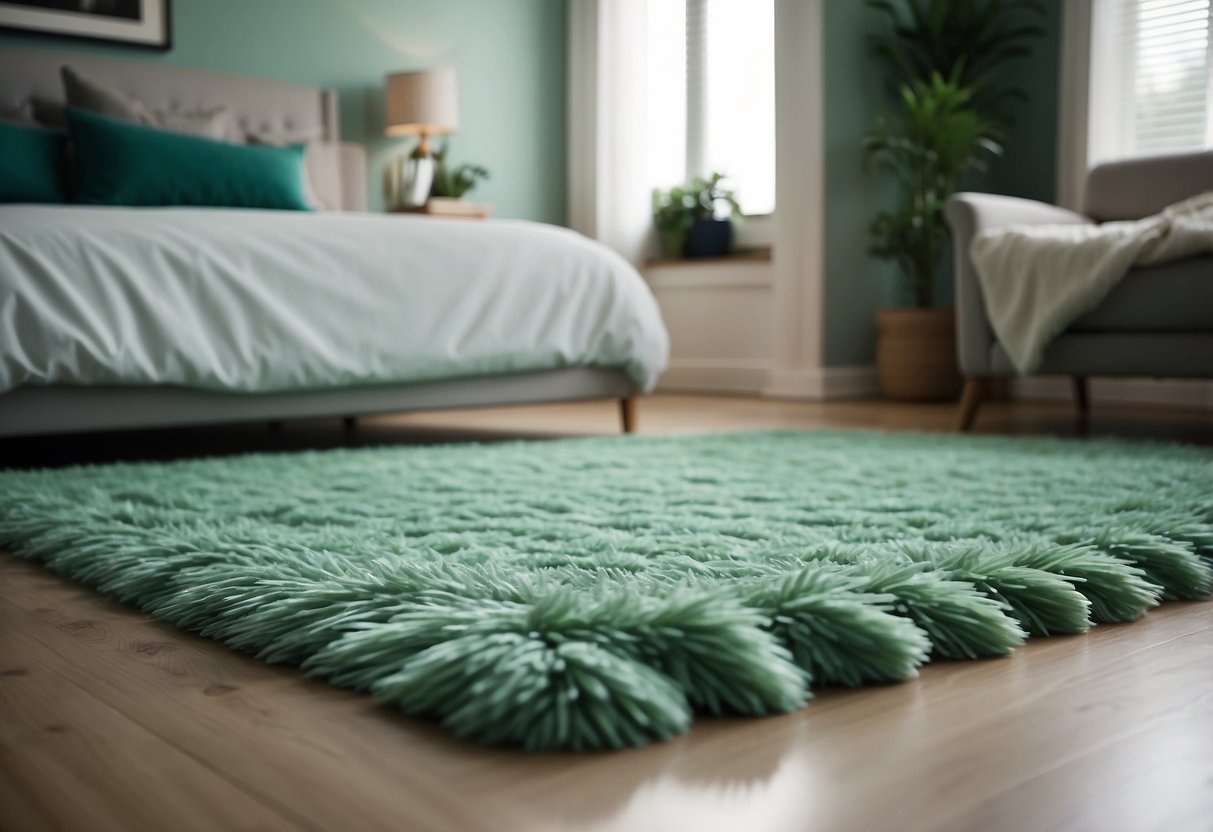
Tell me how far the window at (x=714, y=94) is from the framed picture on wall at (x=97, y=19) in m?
1.94

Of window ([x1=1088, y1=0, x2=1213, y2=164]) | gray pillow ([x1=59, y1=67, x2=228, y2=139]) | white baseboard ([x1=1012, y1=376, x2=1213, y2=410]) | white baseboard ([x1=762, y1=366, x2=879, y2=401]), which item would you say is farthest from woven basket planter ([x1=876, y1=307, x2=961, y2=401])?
gray pillow ([x1=59, y1=67, x2=228, y2=139])

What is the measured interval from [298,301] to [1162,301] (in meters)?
1.77

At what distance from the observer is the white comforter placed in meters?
2.01

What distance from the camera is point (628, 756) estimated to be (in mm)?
671

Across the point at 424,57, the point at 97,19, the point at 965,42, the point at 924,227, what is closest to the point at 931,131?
the point at 924,227

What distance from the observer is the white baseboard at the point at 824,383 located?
4.14 metres

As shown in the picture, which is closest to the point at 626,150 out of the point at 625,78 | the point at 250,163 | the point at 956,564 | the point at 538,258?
the point at 625,78

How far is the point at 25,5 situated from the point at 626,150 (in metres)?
2.17

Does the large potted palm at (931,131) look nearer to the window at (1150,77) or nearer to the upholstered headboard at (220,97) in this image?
the window at (1150,77)

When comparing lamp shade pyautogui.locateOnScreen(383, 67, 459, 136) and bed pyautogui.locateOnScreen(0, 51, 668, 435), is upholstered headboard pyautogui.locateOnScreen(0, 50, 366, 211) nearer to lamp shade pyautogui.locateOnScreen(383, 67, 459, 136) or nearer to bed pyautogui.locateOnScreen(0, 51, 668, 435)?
lamp shade pyautogui.locateOnScreen(383, 67, 459, 136)

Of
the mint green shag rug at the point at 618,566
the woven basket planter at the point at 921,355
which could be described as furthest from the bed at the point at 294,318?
the woven basket planter at the point at 921,355

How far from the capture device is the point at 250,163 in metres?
3.19

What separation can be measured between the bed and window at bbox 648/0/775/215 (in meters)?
2.02

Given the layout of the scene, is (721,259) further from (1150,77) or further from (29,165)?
(29,165)
